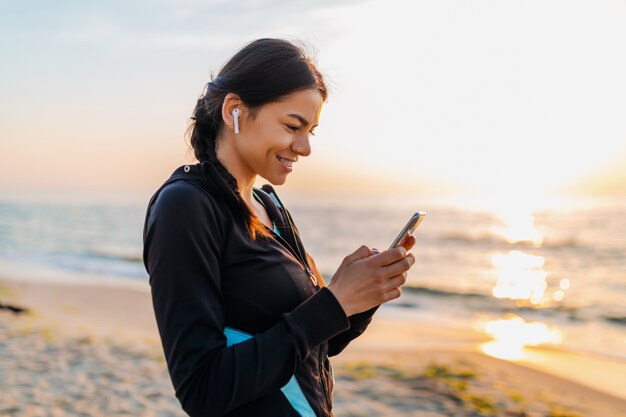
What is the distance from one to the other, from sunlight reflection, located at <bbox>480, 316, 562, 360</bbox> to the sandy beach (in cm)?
27

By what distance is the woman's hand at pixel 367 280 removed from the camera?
1663 mm

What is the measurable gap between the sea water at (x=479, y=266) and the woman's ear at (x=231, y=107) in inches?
329

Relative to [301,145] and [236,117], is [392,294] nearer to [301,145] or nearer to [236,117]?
[301,145]

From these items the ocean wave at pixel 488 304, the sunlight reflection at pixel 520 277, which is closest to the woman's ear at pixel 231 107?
the ocean wave at pixel 488 304

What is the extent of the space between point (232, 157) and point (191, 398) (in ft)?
2.27

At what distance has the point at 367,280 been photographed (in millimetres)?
1680

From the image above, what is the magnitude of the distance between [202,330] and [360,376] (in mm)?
5477

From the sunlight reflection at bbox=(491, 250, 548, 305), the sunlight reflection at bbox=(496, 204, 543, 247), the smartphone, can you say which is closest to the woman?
the smartphone

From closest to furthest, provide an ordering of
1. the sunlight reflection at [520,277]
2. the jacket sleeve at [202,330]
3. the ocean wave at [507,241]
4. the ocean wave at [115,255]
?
the jacket sleeve at [202,330] < the sunlight reflection at [520,277] < the ocean wave at [115,255] < the ocean wave at [507,241]

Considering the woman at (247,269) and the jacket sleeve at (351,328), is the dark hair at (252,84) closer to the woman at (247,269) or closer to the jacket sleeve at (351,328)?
the woman at (247,269)

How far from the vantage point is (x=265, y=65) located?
184 centimetres

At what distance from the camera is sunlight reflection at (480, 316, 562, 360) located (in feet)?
27.9

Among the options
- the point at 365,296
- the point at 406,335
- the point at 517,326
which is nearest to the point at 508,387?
the point at 406,335

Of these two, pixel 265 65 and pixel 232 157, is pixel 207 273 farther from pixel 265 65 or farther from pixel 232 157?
pixel 265 65
